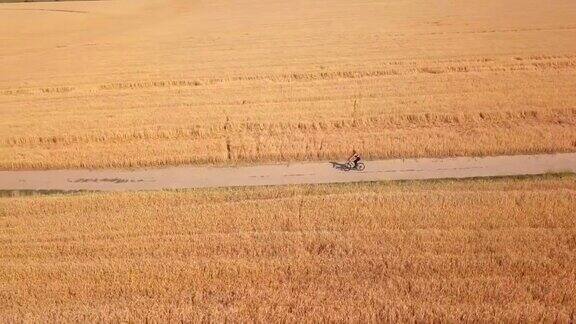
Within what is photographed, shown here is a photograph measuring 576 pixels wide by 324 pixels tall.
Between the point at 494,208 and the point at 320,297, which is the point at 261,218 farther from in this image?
the point at 494,208

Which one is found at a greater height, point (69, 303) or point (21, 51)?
point (21, 51)

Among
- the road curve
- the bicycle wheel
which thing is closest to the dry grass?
the road curve

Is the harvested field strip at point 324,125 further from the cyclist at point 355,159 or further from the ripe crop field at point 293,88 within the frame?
the cyclist at point 355,159

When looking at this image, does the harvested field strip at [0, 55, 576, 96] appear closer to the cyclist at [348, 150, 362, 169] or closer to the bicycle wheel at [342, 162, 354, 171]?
the cyclist at [348, 150, 362, 169]

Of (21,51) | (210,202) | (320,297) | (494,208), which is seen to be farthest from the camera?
(21,51)

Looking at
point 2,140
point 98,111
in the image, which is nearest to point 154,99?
point 98,111

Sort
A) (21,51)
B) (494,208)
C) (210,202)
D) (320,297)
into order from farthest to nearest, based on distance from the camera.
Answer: (21,51) < (210,202) < (494,208) < (320,297)

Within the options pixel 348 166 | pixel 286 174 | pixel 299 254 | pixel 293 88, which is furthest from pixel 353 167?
pixel 293 88
